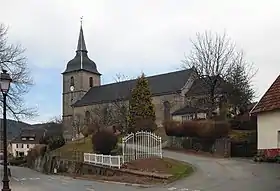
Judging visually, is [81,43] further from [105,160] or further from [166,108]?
[105,160]

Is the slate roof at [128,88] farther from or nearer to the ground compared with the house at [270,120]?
farther from the ground

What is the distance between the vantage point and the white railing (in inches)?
1086

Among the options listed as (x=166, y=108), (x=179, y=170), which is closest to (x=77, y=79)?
(x=166, y=108)

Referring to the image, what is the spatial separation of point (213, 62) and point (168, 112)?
2735 centimetres

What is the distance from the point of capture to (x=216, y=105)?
49219 millimetres

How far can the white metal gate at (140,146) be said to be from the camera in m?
28.6

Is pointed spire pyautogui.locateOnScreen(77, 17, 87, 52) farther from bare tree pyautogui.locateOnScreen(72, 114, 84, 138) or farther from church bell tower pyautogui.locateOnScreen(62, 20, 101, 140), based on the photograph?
bare tree pyautogui.locateOnScreen(72, 114, 84, 138)

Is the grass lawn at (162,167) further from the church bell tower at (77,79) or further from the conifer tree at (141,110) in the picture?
the church bell tower at (77,79)

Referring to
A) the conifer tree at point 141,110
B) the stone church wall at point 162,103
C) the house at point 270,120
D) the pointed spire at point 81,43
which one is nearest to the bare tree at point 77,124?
the stone church wall at point 162,103

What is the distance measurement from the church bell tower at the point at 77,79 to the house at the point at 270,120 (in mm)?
70399

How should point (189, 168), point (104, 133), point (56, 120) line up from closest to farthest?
point (189, 168) < point (104, 133) < point (56, 120)

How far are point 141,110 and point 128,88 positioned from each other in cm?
3305

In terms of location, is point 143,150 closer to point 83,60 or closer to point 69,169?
point 69,169

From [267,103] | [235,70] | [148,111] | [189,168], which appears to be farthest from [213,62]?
[189,168]
